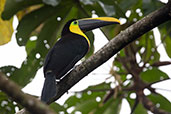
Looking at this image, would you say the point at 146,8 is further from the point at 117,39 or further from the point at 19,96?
the point at 19,96

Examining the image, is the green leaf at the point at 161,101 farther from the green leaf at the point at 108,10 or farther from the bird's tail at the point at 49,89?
the bird's tail at the point at 49,89

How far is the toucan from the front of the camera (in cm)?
241

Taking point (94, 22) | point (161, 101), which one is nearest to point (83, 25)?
point (94, 22)

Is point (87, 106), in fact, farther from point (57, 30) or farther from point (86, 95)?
point (57, 30)

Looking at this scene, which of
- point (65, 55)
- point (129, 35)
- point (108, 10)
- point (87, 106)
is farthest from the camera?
point (87, 106)

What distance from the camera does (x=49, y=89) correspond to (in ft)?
7.52

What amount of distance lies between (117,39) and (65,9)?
3.93 feet

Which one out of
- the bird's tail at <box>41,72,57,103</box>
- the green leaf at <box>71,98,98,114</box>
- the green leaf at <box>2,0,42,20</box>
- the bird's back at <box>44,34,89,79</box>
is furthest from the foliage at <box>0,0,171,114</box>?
the bird's tail at <box>41,72,57,103</box>

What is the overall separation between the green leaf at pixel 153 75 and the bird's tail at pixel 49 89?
167cm

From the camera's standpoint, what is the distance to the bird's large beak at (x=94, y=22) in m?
3.03

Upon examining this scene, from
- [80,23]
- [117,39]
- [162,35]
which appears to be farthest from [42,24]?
[117,39]

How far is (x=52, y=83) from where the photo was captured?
238 centimetres

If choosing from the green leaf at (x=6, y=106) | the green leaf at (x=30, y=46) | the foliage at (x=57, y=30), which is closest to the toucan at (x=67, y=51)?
the foliage at (x=57, y=30)

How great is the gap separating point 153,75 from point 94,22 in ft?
3.77
